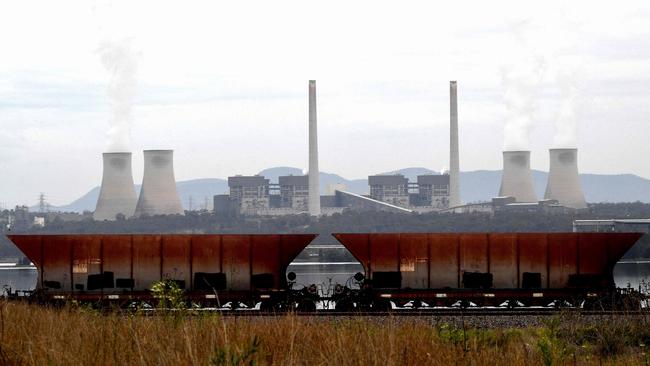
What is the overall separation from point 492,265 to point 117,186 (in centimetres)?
11187

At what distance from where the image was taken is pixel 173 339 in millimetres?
9680

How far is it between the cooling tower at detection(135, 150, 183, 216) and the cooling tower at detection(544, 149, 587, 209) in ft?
173

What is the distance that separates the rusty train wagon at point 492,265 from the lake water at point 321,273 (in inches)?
2522

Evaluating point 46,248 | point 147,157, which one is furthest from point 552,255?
point 147,157

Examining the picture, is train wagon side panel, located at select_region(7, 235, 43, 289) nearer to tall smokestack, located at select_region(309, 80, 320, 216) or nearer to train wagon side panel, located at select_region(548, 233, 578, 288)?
train wagon side panel, located at select_region(548, 233, 578, 288)

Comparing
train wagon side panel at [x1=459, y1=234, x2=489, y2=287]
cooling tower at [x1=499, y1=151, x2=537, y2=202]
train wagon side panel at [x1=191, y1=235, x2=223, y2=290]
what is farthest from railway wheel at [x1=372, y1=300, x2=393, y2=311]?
cooling tower at [x1=499, y1=151, x2=537, y2=202]

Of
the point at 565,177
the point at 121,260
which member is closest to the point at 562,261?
the point at 121,260

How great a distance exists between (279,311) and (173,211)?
131110 millimetres

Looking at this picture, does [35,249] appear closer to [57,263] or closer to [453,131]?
[57,263]

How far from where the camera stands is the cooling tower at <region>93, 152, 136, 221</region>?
125812 millimetres

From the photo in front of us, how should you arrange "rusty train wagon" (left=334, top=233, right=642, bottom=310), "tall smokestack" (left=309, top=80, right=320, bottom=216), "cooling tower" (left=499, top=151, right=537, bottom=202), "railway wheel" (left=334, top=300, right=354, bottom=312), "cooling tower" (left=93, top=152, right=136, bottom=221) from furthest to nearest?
"tall smokestack" (left=309, top=80, right=320, bottom=216)
"cooling tower" (left=499, top=151, right=537, bottom=202)
"cooling tower" (left=93, top=152, right=136, bottom=221)
"rusty train wagon" (left=334, top=233, right=642, bottom=310)
"railway wheel" (left=334, top=300, right=354, bottom=312)

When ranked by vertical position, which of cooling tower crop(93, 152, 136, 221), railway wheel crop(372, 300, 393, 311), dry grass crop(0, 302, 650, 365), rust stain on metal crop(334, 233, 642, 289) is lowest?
railway wheel crop(372, 300, 393, 311)

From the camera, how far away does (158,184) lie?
139625 mm

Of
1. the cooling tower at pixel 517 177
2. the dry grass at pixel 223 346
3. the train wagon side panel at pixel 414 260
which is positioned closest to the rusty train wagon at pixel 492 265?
the train wagon side panel at pixel 414 260
